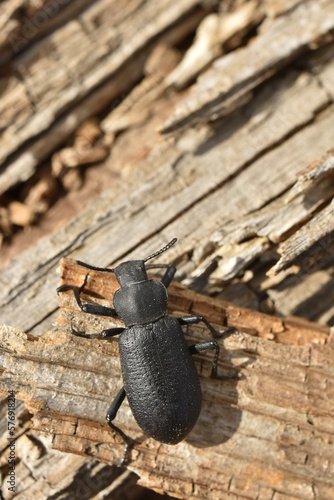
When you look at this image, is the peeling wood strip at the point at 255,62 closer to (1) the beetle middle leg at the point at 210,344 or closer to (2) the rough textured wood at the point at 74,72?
(2) the rough textured wood at the point at 74,72

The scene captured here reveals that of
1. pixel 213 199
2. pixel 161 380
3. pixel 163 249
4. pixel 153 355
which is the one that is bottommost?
pixel 161 380

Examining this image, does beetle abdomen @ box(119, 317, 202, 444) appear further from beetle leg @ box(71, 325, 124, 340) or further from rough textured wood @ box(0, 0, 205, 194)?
rough textured wood @ box(0, 0, 205, 194)

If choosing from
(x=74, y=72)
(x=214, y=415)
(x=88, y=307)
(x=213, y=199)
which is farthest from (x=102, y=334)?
(x=74, y=72)

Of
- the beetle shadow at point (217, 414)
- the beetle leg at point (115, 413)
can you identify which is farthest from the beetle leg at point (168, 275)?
the beetle leg at point (115, 413)

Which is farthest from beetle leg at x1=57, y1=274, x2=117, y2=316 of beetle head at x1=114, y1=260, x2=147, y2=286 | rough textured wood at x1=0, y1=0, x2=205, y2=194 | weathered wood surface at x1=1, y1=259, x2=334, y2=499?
rough textured wood at x1=0, y1=0, x2=205, y2=194

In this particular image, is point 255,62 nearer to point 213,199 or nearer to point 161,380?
point 213,199

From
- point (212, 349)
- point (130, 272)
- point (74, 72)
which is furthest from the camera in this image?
point (74, 72)
